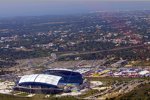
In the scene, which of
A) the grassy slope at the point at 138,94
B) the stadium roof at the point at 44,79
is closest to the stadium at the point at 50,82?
the stadium roof at the point at 44,79

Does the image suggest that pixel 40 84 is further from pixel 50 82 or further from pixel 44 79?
pixel 50 82

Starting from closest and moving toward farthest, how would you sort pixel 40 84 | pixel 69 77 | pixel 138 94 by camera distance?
pixel 138 94 < pixel 40 84 < pixel 69 77

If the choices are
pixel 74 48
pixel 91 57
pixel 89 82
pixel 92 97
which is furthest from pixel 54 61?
pixel 92 97

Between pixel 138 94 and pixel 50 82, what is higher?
pixel 138 94

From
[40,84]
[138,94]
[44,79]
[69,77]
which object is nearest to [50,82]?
[44,79]

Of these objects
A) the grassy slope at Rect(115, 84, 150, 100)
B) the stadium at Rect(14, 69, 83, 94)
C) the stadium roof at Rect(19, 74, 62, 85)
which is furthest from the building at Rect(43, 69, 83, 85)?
the grassy slope at Rect(115, 84, 150, 100)

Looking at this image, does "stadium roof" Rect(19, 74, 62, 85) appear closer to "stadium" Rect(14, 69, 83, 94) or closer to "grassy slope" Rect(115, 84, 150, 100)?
"stadium" Rect(14, 69, 83, 94)

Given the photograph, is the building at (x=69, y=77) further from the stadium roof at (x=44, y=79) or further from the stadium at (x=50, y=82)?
the stadium roof at (x=44, y=79)

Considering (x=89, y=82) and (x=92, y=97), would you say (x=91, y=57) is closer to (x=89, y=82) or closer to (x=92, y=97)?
(x=89, y=82)
